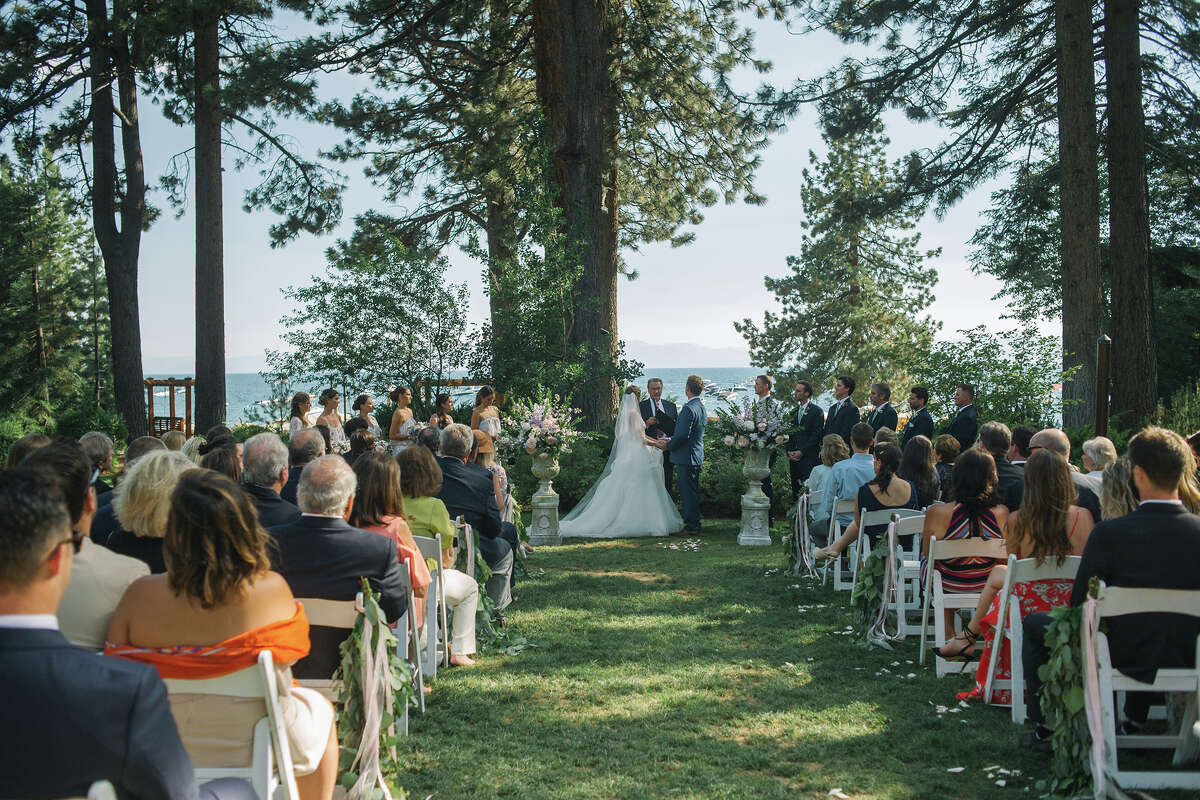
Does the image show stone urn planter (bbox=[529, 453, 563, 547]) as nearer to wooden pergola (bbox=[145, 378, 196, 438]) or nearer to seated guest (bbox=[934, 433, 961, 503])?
seated guest (bbox=[934, 433, 961, 503])

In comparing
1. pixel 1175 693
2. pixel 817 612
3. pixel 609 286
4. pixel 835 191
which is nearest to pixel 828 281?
pixel 835 191

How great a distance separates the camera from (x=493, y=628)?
6910 millimetres

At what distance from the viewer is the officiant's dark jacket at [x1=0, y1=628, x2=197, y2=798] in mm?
1894

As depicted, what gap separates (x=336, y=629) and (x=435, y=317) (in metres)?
12.7

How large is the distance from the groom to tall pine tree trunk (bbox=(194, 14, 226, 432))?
31.8 feet

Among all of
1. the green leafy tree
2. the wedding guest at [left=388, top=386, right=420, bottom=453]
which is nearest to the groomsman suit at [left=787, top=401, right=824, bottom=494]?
the wedding guest at [left=388, top=386, right=420, bottom=453]

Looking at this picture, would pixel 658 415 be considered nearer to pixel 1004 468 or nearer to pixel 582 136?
pixel 582 136

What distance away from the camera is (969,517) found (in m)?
5.72

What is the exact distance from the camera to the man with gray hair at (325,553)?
3.98 metres

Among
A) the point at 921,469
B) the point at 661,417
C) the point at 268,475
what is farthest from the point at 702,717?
the point at 661,417

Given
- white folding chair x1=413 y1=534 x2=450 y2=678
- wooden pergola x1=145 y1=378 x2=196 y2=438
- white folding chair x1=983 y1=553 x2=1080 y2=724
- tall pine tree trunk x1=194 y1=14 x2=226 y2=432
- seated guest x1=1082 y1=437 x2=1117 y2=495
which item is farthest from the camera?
wooden pergola x1=145 y1=378 x2=196 y2=438

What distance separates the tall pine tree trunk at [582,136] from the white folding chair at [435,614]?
938 centimetres

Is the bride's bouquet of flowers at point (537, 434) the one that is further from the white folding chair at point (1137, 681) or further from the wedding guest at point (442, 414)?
the white folding chair at point (1137, 681)

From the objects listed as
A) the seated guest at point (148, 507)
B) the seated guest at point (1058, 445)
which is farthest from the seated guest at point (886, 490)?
the seated guest at point (148, 507)
